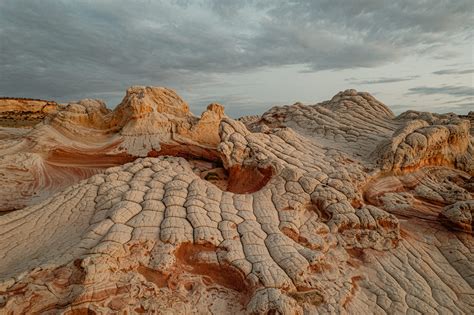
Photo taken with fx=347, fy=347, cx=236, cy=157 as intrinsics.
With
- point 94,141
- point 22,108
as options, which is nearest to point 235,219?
point 94,141

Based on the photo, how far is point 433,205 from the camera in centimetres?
589

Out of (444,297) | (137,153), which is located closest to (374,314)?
(444,297)

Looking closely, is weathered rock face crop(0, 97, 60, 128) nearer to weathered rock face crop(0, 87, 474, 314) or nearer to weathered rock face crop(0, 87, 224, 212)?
weathered rock face crop(0, 87, 224, 212)

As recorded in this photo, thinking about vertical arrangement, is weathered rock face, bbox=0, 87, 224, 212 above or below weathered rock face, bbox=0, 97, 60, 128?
above

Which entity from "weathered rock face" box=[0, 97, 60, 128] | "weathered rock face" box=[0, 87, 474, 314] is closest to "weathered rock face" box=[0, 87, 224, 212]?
"weathered rock face" box=[0, 87, 474, 314]

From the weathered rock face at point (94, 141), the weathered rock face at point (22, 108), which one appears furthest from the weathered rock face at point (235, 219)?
the weathered rock face at point (22, 108)

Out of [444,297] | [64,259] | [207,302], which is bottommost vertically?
[444,297]

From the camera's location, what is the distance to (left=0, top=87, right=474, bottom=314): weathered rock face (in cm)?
331

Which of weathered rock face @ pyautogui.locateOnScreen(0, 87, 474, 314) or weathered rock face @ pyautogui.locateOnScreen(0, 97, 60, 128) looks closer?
weathered rock face @ pyautogui.locateOnScreen(0, 87, 474, 314)

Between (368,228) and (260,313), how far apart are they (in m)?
2.37

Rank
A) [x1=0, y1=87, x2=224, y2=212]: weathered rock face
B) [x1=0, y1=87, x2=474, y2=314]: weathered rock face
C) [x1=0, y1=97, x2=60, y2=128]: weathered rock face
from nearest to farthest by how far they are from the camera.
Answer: [x1=0, y1=87, x2=474, y2=314]: weathered rock face, [x1=0, y1=87, x2=224, y2=212]: weathered rock face, [x1=0, y1=97, x2=60, y2=128]: weathered rock face

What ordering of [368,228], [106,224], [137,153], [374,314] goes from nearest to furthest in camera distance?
[374,314]
[106,224]
[368,228]
[137,153]

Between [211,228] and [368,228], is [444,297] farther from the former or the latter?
[211,228]

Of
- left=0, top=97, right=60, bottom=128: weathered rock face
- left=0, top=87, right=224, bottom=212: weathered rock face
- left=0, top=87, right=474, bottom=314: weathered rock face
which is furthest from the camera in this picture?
left=0, top=97, right=60, bottom=128: weathered rock face
